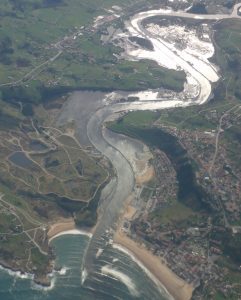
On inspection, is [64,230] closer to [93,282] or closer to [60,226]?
[60,226]

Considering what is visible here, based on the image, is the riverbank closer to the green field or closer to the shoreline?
the shoreline

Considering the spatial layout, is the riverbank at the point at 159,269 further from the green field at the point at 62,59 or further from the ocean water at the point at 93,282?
the green field at the point at 62,59

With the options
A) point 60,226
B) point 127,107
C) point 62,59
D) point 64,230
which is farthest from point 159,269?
point 62,59

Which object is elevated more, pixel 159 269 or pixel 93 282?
pixel 159 269

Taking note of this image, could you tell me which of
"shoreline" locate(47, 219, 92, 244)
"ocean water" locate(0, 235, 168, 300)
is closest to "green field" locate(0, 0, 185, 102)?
"shoreline" locate(47, 219, 92, 244)

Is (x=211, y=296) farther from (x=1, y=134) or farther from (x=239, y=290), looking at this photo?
(x=1, y=134)

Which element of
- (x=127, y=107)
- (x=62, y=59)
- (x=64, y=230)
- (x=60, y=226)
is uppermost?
(x=62, y=59)

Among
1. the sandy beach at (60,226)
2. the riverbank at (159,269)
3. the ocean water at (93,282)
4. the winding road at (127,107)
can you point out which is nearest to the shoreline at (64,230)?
the sandy beach at (60,226)

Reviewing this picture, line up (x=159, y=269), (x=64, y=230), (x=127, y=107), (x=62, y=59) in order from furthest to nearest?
(x=62, y=59) < (x=127, y=107) < (x=64, y=230) < (x=159, y=269)
